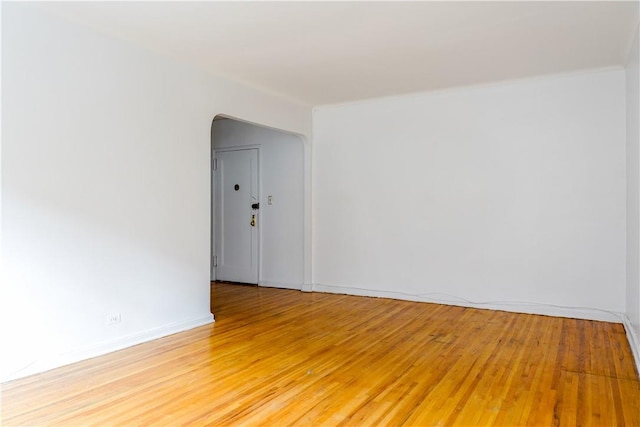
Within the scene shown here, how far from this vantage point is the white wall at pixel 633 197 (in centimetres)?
336

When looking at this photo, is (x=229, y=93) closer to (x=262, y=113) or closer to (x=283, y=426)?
(x=262, y=113)

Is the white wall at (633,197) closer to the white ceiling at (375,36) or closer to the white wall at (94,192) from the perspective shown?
the white ceiling at (375,36)

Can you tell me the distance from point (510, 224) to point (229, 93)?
3.30 metres

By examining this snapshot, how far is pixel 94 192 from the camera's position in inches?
135

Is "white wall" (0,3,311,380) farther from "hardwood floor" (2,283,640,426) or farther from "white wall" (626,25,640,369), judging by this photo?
"white wall" (626,25,640,369)

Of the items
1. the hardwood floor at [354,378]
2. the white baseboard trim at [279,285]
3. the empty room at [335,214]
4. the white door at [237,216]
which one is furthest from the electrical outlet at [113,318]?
the white door at [237,216]

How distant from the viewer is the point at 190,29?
135 inches

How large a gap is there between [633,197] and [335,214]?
10.9ft

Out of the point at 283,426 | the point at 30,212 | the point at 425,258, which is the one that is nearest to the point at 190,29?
the point at 30,212

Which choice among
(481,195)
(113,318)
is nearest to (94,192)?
(113,318)

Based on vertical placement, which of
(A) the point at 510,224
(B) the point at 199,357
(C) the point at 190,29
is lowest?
(B) the point at 199,357

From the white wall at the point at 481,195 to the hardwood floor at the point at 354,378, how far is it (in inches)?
23.4

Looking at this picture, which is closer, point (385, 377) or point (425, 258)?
point (385, 377)

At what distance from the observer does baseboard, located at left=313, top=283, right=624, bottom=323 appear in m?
4.48
